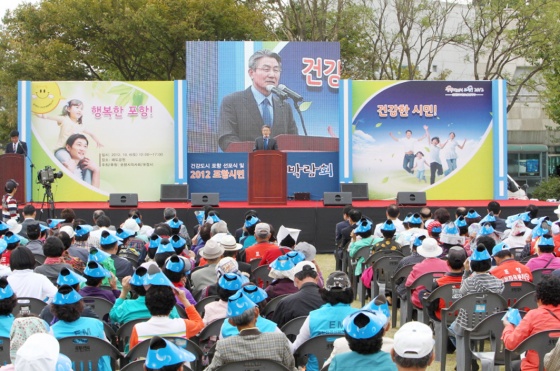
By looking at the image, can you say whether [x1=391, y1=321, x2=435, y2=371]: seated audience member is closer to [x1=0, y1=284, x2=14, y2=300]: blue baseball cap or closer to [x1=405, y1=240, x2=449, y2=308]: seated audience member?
[x1=0, y1=284, x2=14, y2=300]: blue baseball cap

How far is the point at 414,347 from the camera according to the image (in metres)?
4.12

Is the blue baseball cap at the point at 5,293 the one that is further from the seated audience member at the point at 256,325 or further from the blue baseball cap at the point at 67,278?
the seated audience member at the point at 256,325

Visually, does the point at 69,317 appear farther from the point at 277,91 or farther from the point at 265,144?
the point at 277,91

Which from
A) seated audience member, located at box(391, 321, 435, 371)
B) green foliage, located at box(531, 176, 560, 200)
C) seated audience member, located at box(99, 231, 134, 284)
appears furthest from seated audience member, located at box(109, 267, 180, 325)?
green foliage, located at box(531, 176, 560, 200)

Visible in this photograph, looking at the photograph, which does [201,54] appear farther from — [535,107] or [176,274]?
[535,107]

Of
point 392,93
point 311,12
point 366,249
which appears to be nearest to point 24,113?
point 392,93

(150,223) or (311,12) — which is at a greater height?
(311,12)

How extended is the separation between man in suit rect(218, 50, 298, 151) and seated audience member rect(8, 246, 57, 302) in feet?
46.1

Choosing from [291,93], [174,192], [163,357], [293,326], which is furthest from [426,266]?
[291,93]

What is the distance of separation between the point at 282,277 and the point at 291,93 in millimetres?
14383

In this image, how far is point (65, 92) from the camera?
2034 centimetres

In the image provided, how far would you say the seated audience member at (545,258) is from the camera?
8625 millimetres

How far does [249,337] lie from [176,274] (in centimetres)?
176

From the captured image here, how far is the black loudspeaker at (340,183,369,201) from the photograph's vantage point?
20.1 meters
